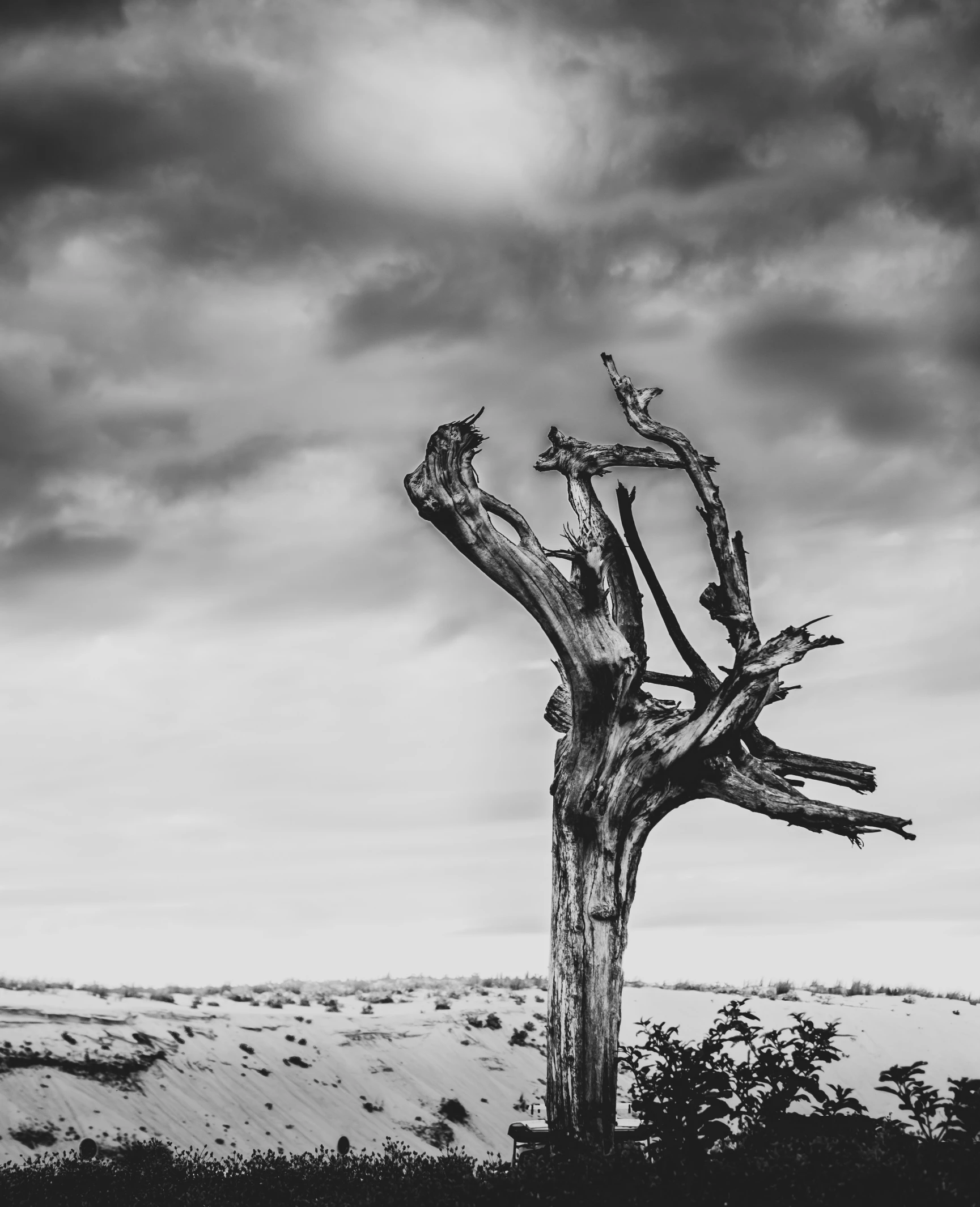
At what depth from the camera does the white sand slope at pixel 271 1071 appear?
39.4ft

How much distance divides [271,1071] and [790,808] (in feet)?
26.2

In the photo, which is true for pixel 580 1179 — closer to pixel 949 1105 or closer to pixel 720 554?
pixel 949 1105

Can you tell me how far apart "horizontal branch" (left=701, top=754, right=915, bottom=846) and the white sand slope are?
20.7ft

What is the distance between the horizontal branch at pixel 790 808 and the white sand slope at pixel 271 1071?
6.32m

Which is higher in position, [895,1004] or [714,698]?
[714,698]

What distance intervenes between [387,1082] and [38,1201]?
7.28m

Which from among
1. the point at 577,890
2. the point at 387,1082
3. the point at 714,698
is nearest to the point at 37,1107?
the point at 387,1082

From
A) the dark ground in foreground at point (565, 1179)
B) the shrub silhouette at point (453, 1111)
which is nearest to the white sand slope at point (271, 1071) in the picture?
the shrub silhouette at point (453, 1111)

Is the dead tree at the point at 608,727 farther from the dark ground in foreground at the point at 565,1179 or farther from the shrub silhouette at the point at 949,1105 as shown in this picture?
the shrub silhouette at the point at 949,1105

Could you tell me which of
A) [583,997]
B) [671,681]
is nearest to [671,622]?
[671,681]

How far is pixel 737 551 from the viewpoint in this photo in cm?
1150

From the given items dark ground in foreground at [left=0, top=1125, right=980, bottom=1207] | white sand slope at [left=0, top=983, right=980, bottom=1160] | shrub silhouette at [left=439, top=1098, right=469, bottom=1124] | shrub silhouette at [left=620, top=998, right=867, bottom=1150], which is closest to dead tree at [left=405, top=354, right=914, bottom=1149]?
shrub silhouette at [left=620, top=998, right=867, bottom=1150]

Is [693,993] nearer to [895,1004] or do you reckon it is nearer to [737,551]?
[895,1004]

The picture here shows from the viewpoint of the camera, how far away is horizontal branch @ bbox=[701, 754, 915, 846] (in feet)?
34.8
